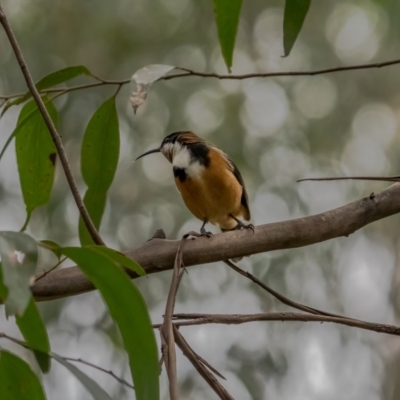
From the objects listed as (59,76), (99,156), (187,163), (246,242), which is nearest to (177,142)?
(187,163)

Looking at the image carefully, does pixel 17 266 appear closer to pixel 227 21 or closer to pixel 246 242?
pixel 246 242

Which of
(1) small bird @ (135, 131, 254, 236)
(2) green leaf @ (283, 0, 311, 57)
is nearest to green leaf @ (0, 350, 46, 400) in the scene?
(2) green leaf @ (283, 0, 311, 57)

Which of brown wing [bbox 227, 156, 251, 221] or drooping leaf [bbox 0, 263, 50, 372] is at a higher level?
brown wing [bbox 227, 156, 251, 221]

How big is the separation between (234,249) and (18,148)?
27.4 inches

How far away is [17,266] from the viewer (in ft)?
3.01

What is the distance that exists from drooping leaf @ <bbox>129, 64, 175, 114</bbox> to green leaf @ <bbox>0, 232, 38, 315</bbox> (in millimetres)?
552

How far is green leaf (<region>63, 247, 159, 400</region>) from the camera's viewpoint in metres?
1.04

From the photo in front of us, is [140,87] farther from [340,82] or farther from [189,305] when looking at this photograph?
[340,82]

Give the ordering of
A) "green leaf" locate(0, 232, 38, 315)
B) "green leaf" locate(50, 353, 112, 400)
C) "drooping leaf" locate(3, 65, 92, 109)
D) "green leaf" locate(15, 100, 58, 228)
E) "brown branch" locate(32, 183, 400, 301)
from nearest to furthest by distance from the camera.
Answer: "green leaf" locate(0, 232, 38, 315) < "green leaf" locate(50, 353, 112, 400) < "brown branch" locate(32, 183, 400, 301) < "drooping leaf" locate(3, 65, 92, 109) < "green leaf" locate(15, 100, 58, 228)

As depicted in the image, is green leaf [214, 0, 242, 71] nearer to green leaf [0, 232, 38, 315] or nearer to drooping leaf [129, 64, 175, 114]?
drooping leaf [129, 64, 175, 114]

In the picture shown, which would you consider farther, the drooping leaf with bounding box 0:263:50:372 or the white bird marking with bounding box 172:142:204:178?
the white bird marking with bounding box 172:142:204:178

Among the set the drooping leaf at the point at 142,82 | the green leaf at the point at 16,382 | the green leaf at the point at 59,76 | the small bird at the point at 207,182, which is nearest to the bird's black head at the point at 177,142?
the small bird at the point at 207,182

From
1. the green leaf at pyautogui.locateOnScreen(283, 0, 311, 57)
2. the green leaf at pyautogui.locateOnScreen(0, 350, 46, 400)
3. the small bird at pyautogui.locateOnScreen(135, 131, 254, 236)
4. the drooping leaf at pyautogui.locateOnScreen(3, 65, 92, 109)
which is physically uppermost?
the small bird at pyautogui.locateOnScreen(135, 131, 254, 236)

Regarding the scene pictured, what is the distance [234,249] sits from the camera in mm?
1454
